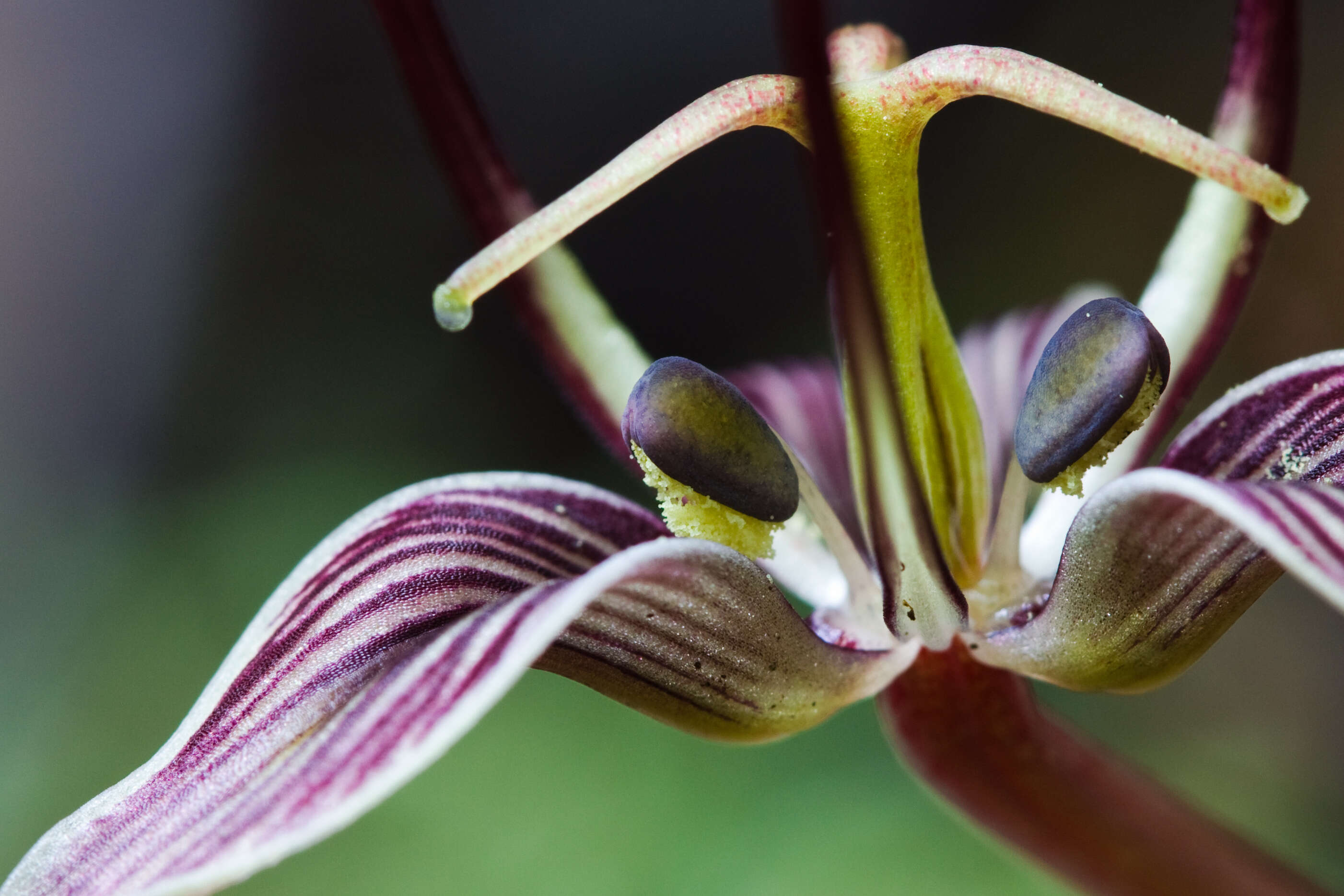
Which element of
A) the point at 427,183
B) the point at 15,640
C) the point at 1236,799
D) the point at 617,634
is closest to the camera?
the point at 617,634

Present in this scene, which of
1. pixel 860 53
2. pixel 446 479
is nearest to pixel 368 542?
pixel 446 479

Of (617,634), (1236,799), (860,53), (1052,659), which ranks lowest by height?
(1236,799)

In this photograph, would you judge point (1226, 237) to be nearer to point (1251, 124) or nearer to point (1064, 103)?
point (1251, 124)

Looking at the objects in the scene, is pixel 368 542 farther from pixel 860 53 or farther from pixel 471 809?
pixel 471 809

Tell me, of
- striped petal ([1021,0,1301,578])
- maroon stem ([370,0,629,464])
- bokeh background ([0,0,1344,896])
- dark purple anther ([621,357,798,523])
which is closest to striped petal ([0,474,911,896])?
dark purple anther ([621,357,798,523])

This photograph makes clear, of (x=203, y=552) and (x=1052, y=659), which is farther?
(x=203, y=552)

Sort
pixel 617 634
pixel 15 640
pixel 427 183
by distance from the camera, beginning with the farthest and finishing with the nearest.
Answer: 1. pixel 427 183
2. pixel 15 640
3. pixel 617 634
